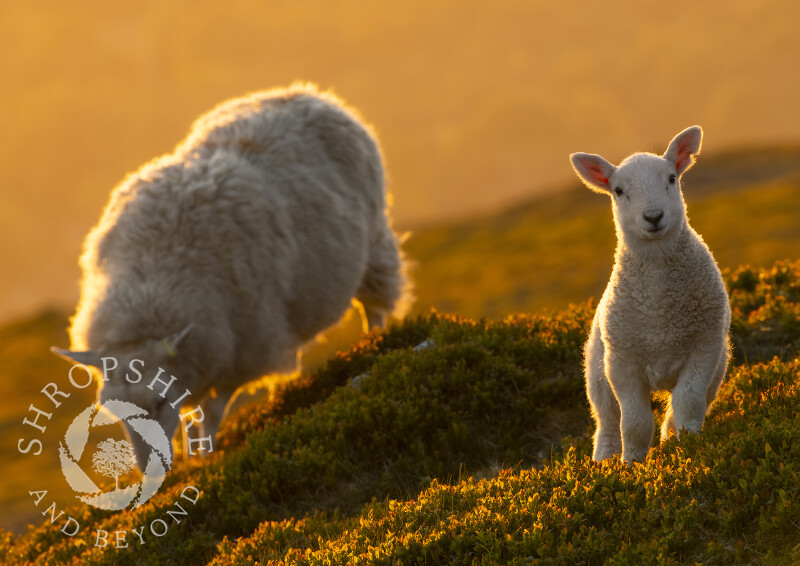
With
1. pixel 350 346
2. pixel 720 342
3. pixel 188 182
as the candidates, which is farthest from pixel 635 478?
pixel 188 182

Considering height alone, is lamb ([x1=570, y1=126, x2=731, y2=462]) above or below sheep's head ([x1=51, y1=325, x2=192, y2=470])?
below

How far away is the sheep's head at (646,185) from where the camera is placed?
6000 millimetres

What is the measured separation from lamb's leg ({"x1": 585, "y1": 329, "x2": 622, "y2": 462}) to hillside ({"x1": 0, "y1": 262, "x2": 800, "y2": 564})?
0.34 metres

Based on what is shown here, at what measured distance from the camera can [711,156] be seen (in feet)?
313

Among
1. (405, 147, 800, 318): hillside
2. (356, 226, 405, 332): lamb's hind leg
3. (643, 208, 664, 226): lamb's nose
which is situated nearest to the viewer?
(643, 208, 664, 226): lamb's nose

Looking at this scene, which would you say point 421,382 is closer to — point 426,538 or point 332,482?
point 332,482

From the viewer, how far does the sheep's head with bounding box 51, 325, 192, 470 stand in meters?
10.4

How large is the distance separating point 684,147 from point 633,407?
1.94m

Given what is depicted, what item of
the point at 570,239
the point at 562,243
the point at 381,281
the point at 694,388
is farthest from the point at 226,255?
the point at 570,239

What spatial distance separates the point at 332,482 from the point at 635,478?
11.5ft

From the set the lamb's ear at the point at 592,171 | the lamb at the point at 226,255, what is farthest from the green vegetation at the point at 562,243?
the lamb's ear at the point at 592,171

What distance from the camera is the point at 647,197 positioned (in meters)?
6.01

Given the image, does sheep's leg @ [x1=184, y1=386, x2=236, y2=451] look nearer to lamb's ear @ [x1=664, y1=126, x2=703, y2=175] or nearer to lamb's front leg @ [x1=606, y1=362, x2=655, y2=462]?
lamb's front leg @ [x1=606, y1=362, x2=655, y2=462]

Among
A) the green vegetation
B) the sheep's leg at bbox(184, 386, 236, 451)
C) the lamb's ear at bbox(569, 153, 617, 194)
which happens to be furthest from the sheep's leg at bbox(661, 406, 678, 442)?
the green vegetation
